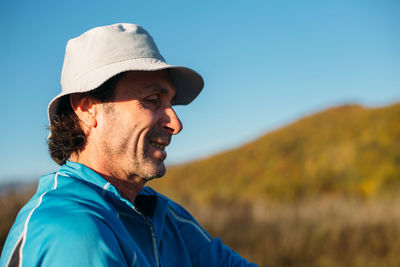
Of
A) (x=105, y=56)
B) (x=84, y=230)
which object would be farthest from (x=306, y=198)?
(x=84, y=230)

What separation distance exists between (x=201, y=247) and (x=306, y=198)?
11387mm

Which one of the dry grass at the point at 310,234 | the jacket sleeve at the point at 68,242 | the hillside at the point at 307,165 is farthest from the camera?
the hillside at the point at 307,165

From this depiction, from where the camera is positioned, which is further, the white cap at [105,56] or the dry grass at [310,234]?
the dry grass at [310,234]

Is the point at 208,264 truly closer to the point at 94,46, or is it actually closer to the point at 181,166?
the point at 94,46

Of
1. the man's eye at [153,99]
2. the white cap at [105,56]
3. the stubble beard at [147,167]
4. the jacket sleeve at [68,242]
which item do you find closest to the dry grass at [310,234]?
the stubble beard at [147,167]

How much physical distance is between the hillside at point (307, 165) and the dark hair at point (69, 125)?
7352 millimetres

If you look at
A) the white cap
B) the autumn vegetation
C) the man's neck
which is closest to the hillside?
the autumn vegetation

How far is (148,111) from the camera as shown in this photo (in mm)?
1883

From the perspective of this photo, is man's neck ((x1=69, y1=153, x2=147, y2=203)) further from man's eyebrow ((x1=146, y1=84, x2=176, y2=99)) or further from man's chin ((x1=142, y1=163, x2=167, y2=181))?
man's eyebrow ((x1=146, y1=84, x2=176, y2=99))

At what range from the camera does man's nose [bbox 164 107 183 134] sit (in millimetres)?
1945

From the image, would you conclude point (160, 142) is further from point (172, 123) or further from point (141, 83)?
point (141, 83)

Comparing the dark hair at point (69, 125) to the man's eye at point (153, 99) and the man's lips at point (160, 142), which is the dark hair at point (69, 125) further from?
the man's lips at point (160, 142)

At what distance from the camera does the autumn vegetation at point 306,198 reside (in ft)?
26.3

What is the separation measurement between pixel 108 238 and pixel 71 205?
7.4 inches
